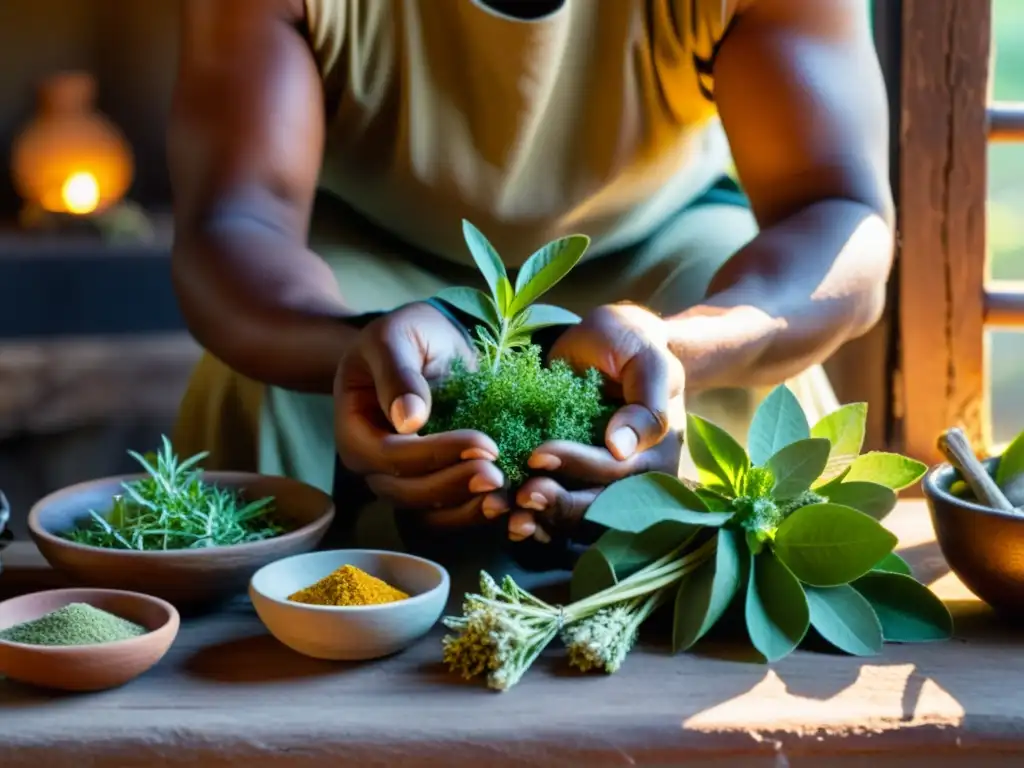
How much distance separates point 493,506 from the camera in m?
0.97

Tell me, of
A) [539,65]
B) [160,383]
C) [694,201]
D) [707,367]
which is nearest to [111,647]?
[707,367]

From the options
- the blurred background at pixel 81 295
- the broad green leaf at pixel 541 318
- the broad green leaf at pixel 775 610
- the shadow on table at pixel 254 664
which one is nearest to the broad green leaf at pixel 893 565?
the broad green leaf at pixel 775 610

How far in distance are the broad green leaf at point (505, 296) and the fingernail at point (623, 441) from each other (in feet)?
0.50

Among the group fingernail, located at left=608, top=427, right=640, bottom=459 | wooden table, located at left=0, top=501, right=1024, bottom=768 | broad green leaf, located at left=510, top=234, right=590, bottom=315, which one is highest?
broad green leaf, located at left=510, top=234, right=590, bottom=315

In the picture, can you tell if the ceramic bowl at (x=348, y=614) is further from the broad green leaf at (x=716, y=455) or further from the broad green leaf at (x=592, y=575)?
the broad green leaf at (x=716, y=455)

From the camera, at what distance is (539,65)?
1.34 meters

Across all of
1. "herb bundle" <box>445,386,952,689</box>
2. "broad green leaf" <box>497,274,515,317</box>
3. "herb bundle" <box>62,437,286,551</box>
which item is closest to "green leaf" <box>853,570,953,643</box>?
"herb bundle" <box>445,386,952,689</box>

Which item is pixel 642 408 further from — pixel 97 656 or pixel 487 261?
pixel 97 656

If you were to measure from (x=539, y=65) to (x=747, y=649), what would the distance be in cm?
69

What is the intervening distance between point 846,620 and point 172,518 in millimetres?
528

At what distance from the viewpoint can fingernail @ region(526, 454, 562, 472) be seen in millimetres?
966

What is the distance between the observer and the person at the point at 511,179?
4.09 feet

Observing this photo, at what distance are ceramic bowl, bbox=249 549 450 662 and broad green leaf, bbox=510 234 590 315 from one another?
235 mm

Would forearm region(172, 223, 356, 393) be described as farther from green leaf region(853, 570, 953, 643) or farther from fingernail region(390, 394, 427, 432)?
green leaf region(853, 570, 953, 643)
